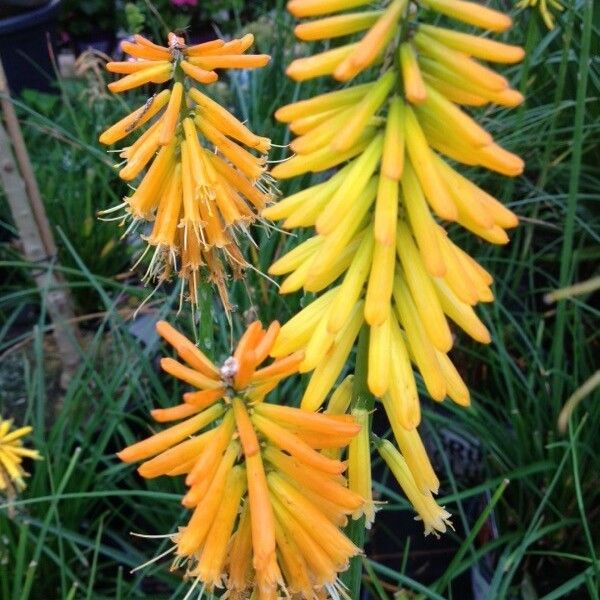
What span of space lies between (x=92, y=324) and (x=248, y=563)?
102 inches

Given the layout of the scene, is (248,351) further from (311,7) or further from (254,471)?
(311,7)

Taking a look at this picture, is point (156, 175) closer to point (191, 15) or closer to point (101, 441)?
point (101, 441)

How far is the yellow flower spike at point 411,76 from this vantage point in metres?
0.84

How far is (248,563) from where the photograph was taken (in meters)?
1.07

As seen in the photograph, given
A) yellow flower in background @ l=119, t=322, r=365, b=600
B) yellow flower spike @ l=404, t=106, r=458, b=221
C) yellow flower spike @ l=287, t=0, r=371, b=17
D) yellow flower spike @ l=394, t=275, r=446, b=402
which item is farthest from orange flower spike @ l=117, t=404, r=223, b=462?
yellow flower spike @ l=287, t=0, r=371, b=17

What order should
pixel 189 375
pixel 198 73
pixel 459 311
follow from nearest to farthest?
pixel 189 375 → pixel 459 311 → pixel 198 73

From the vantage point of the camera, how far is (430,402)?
281 cm

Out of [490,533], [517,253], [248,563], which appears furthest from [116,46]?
[248,563]

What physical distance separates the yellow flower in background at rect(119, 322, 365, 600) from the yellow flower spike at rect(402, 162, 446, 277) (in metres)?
0.19

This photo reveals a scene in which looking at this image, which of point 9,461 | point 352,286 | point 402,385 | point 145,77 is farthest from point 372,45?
point 9,461

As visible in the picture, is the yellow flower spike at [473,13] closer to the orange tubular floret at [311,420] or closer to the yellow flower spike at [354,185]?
the yellow flower spike at [354,185]

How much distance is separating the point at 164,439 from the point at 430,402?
1.97 meters

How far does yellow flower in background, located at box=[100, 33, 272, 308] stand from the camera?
1351 millimetres

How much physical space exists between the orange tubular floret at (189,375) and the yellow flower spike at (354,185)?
0.71 ft
